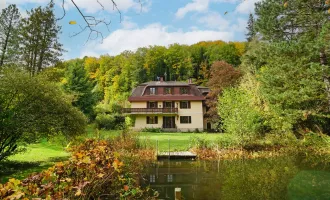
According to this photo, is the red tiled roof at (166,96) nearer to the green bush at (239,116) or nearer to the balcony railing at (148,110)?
the balcony railing at (148,110)

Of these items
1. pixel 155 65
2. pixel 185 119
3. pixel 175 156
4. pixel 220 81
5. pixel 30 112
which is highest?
pixel 155 65

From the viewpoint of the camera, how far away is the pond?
8.48 m

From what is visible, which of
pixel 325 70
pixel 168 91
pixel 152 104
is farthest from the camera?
pixel 168 91

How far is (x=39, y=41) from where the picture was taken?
26953mm

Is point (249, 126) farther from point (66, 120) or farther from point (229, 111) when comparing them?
point (66, 120)

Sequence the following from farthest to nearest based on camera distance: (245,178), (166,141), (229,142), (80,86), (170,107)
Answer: (170,107), (80,86), (166,141), (229,142), (245,178)

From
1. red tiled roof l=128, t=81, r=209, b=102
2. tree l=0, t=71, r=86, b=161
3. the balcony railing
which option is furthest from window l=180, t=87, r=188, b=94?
tree l=0, t=71, r=86, b=161

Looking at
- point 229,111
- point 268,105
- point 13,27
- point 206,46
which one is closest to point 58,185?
point 229,111

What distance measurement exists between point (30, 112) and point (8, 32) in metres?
15.7

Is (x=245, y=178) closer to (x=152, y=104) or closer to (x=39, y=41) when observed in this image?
(x=39, y=41)

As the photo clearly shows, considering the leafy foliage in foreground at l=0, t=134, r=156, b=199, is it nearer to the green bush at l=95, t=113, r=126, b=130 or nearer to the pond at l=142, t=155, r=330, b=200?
the pond at l=142, t=155, r=330, b=200

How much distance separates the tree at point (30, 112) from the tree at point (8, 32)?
14.3 metres

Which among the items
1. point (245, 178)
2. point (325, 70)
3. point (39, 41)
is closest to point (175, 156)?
point (245, 178)

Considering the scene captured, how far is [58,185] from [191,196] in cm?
578
